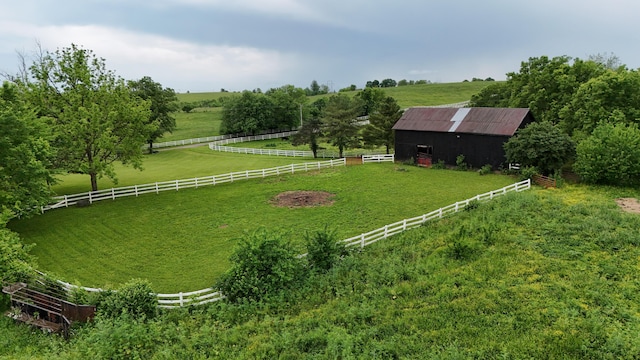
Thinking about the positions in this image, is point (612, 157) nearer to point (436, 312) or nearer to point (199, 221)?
point (436, 312)

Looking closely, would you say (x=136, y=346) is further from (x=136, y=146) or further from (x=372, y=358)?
(x=136, y=146)

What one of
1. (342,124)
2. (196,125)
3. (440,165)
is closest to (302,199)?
→ (440,165)

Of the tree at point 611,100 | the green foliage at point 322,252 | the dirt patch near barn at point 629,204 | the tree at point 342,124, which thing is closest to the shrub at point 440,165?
the tree at point 611,100

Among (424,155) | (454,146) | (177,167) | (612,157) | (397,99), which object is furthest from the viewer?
(397,99)

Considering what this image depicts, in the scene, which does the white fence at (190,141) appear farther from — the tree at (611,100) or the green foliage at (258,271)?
the tree at (611,100)

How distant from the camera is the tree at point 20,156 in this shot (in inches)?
677

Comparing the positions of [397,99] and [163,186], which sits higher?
[397,99]

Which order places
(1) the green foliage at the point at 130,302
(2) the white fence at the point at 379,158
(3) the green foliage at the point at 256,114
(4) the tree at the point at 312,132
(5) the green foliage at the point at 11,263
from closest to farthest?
1. (1) the green foliage at the point at 130,302
2. (5) the green foliage at the point at 11,263
3. (2) the white fence at the point at 379,158
4. (4) the tree at the point at 312,132
5. (3) the green foliage at the point at 256,114

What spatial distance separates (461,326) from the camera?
9.65 metres

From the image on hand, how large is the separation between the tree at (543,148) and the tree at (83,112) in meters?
25.0

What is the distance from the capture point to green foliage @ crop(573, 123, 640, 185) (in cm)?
2223

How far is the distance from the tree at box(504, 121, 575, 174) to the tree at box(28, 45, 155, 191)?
25013 mm

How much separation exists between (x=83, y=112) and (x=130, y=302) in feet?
51.8

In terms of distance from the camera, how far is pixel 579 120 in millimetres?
30250
